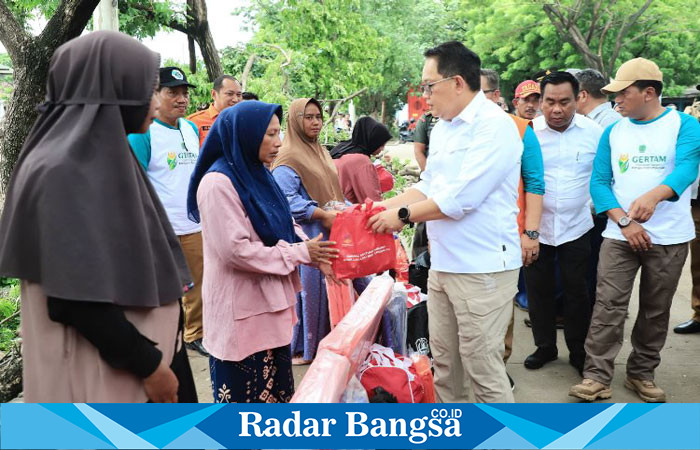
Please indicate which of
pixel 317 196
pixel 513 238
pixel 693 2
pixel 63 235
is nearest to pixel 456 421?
pixel 513 238

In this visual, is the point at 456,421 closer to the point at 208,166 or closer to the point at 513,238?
the point at 513,238

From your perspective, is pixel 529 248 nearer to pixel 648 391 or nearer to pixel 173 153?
pixel 648 391

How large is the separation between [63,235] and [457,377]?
2.28 m

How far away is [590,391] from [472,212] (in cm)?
183

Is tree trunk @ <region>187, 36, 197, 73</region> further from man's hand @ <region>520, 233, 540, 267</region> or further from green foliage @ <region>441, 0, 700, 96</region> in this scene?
green foliage @ <region>441, 0, 700, 96</region>

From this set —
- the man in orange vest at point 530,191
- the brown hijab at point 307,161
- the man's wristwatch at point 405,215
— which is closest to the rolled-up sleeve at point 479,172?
the man's wristwatch at point 405,215

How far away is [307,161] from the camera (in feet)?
14.8

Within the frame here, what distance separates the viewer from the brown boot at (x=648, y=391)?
399cm

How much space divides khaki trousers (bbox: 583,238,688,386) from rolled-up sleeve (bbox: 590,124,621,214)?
0.27 meters

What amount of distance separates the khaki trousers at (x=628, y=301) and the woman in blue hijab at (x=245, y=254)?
7.00 feet

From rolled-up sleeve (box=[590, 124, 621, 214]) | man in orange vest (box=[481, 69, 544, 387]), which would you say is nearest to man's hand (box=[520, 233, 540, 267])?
man in orange vest (box=[481, 69, 544, 387])

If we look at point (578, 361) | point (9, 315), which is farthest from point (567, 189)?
point (9, 315)

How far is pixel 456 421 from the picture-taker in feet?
8.57

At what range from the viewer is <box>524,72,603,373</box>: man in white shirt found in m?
4.20
